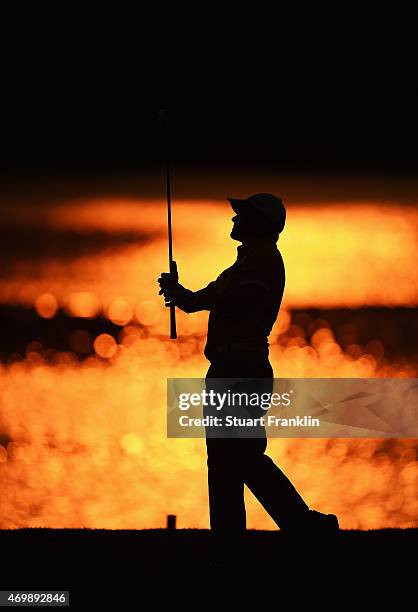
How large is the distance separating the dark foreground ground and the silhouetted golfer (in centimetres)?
19

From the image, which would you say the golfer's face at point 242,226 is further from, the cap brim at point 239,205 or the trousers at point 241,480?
the trousers at point 241,480

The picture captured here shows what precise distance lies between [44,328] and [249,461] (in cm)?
1451

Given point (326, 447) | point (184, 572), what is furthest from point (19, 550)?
point (326, 447)

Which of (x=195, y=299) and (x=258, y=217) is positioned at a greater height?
(x=258, y=217)

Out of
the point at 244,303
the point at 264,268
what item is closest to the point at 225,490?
the point at 244,303

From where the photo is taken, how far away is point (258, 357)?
9539mm

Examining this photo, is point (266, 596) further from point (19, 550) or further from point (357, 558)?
point (19, 550)

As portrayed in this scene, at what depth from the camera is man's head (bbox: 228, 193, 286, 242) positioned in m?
9.62

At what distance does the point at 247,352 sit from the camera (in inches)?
374

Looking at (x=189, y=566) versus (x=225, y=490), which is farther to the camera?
(x=189, y=566)

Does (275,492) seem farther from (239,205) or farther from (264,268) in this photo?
(239,205)

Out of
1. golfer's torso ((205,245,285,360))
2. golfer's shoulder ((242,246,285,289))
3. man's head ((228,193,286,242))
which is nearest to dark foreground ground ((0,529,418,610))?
golfer's torso ((205,245,285,360))

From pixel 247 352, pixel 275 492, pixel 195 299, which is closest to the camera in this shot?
pixel 247 352

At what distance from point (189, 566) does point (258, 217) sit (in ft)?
6.88
